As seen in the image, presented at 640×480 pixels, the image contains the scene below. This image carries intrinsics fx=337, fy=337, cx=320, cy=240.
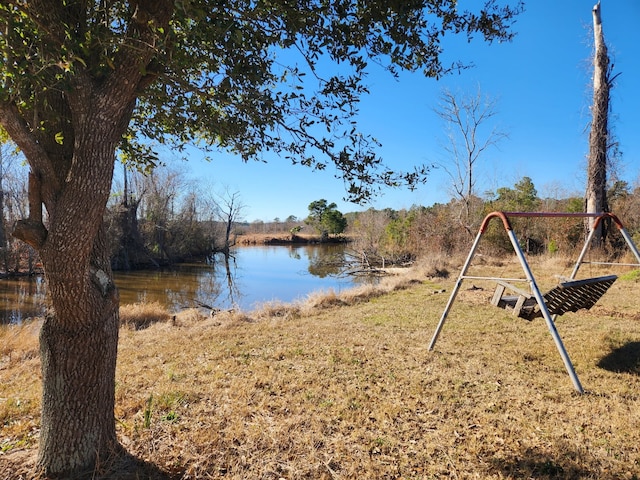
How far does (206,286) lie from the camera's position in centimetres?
1678

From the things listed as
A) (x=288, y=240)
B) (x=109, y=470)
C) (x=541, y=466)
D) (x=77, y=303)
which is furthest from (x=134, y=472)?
(x=288, y=240)

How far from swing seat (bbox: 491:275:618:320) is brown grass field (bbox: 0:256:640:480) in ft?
2.05

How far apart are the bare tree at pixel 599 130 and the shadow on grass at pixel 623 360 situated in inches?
411

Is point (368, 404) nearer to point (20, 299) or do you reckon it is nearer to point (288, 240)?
point (20, 299)

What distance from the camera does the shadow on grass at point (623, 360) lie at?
3.64m

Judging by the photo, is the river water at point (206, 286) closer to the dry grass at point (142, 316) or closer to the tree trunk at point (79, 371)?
the dry grass at point (142, 316)

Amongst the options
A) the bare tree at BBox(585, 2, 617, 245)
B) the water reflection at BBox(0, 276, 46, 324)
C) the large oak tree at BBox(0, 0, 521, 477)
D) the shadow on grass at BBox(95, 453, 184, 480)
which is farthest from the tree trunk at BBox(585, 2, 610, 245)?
the water reflection at BBox(0, 276, 46, 324)

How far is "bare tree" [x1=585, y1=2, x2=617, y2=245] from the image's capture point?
1239 centimetres

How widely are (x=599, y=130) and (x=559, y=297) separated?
12.7m

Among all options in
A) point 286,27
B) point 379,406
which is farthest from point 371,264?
point 286,27

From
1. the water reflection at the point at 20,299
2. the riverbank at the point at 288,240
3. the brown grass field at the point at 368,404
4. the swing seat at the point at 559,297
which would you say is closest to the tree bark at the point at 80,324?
the brown grass field at the point at 368,404

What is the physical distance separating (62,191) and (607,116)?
16.7 m

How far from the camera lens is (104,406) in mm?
2174

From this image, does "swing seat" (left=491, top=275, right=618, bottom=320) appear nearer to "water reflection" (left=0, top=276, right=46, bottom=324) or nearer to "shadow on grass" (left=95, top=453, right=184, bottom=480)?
"shadow on grass" (left=95, top=453, right=184, bottom=480)
